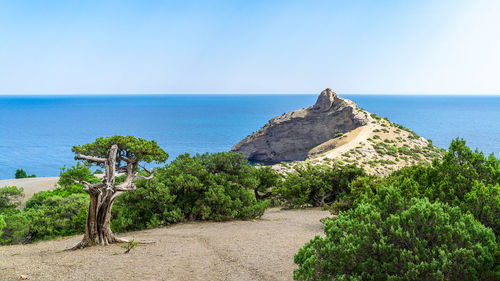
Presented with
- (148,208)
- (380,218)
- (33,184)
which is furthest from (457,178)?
(33,184)

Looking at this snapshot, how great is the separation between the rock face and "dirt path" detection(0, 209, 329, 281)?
55.6 metres

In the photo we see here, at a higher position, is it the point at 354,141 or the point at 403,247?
the point at 403,247

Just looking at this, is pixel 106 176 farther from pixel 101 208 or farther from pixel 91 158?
pixel 101 208

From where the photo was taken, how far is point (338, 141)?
63.3 meters

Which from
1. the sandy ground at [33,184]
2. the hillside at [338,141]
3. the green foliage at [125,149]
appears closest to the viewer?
the green foliage at [125,149]

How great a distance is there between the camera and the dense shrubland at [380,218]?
8.12 m

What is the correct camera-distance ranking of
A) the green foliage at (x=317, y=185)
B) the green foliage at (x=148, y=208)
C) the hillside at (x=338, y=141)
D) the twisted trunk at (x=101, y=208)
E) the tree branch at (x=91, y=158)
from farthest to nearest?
1. the hillside at (x=338, y=141)
2. the green foliage at (x=317, y=185)
3. the green foliage at (x=148, y=208)
4. the tree branch at (x=91, y=158)
5. the twisted trunk at (x=101, y=208)

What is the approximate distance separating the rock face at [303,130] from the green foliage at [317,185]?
43735 millimetres

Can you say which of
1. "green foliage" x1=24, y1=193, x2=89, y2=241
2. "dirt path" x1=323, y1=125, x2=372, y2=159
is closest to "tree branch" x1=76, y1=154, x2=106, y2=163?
"green foliage" x1=24, y1=193, x2=89, y2=241

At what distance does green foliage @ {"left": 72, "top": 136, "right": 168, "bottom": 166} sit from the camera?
16000 mm

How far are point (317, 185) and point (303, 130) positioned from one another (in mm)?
53353

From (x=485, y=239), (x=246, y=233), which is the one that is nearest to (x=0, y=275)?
(x=246, y=233)

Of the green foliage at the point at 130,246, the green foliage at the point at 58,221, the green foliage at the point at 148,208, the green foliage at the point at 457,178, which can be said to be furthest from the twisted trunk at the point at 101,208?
the green foliage at the point at 457,178

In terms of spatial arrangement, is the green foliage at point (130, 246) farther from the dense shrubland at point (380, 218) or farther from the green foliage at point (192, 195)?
the green foliage at point (192, 195)
